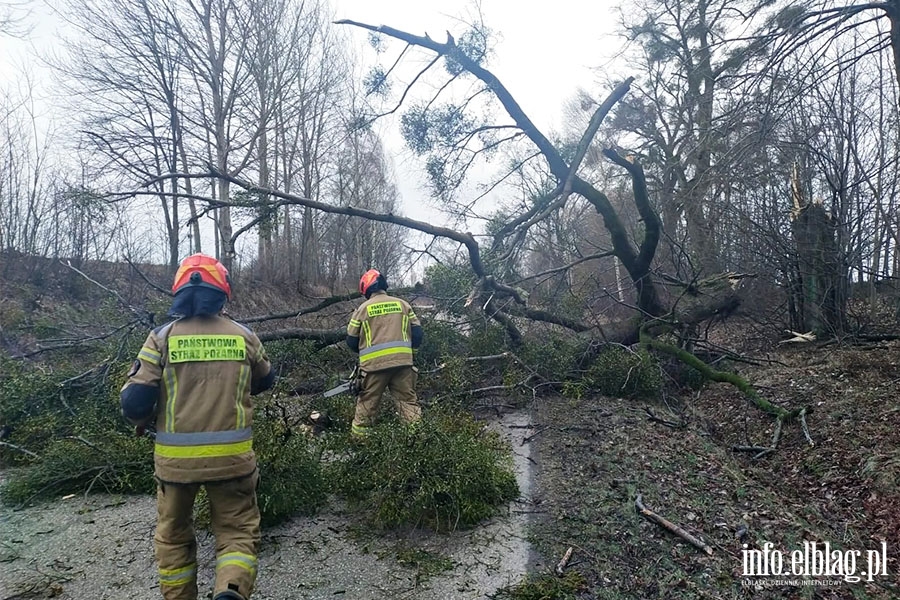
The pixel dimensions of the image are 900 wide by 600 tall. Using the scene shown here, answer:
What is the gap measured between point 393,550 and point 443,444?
70cm

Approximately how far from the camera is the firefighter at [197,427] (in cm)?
246

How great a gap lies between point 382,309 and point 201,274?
2283 mm

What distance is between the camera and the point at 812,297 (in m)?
8.66

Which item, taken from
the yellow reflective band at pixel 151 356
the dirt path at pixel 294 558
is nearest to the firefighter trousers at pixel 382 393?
the dirt path at pixel 294 558

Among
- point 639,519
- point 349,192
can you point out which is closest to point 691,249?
point 639,519

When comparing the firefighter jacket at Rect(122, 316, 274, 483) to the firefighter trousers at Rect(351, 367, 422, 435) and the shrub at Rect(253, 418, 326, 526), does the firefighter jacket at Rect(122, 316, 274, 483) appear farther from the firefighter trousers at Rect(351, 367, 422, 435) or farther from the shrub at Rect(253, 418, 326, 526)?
the firefighter trousers at Rect(351, 367, 422, 435)

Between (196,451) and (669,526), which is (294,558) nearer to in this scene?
(196,451)

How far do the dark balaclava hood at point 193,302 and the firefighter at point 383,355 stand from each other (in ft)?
7.19

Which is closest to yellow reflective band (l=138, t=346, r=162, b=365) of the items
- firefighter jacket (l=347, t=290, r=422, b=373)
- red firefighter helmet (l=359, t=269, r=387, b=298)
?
firefighter jacket (l=347, t=290, r=422, b=373)

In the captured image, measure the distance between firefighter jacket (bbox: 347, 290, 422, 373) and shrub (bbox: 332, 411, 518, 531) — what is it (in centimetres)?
104

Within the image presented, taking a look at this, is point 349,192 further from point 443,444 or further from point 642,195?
point 443,444

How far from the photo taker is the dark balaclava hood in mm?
2602

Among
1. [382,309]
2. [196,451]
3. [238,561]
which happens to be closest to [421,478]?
[238,561]

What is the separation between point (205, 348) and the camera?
2.57 metres
